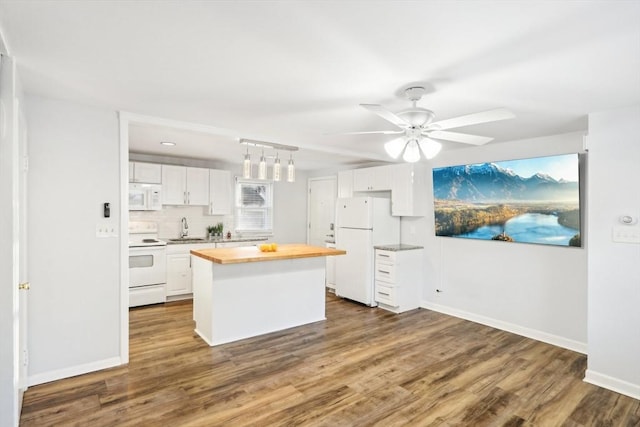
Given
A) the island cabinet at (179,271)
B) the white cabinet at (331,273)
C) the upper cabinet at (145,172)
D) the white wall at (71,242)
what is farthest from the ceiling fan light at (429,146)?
the upper cabinet at (145,172)

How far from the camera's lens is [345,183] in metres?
5.96

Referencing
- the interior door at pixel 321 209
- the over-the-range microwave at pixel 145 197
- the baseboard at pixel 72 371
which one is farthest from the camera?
the interior door at pixel 321 209

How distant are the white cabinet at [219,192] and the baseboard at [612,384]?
521 cm

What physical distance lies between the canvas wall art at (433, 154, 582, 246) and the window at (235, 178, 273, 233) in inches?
132

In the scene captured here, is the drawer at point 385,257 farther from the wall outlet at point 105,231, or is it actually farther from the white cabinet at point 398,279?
the wall outlet at point 105,231

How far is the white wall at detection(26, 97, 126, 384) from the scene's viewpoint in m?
2.73

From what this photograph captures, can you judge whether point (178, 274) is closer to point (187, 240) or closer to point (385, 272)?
point (187, 240)

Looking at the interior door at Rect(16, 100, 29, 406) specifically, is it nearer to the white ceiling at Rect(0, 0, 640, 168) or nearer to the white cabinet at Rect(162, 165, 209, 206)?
the white ceiling at Rect(0, 0, 640, 168)

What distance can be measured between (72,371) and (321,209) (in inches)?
192

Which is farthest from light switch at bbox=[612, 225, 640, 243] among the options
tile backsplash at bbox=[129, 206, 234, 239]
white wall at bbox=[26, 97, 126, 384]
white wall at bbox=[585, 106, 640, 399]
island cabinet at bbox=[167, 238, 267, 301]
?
tile backsplash at bbox=[129, 206, 234, 239]

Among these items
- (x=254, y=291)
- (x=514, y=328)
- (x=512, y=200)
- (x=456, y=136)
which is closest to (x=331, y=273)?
(x=254, y=291)

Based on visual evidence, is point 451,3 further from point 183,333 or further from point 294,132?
point 183,333

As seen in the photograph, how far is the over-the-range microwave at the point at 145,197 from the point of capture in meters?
5.18

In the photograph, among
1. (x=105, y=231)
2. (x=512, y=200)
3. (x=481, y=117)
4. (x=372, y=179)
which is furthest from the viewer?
(x=372, y=179)
